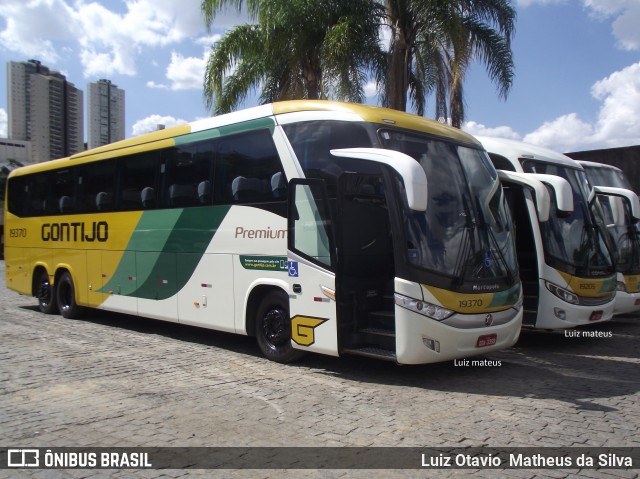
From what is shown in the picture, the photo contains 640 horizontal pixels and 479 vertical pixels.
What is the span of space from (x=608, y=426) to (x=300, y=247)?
Result: 4064 millimetres

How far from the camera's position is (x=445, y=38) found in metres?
14.9

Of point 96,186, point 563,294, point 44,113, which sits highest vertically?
point 44,113

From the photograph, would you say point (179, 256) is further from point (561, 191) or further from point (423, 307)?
point (561, 191)

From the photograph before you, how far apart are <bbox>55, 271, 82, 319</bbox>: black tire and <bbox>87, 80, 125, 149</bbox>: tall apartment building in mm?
55638

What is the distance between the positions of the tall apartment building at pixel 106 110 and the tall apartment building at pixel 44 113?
978 cm

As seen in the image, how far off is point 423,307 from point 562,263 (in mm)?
3754

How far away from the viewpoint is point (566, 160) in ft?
36.4

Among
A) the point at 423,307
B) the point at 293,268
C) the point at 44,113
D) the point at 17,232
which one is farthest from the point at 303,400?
the point at 44,113

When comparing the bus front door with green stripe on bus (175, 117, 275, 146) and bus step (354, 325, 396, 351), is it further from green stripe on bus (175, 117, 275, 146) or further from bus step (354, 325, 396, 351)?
green stripe on bus (175, 117, 275, 146)

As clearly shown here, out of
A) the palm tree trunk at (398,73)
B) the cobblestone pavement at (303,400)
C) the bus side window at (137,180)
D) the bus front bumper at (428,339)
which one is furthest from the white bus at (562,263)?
the bus side window at (137,180)

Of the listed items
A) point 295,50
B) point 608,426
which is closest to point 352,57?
point 295,50

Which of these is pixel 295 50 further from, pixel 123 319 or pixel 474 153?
pixel 474 153

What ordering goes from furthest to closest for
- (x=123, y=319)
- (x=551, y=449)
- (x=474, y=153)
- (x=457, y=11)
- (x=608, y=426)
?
(x=457, y=11) → (x=123, y=319) → (x=474, y=153) → (x=608, y=426) → (x=551, y=449)

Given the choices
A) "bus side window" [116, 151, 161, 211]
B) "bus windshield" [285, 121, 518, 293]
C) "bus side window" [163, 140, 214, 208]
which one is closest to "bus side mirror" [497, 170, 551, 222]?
"bus windshield" [285, 121, 518, 293]
